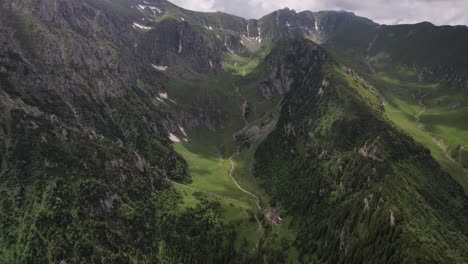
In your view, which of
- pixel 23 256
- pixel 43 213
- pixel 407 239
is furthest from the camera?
pixel 43 213

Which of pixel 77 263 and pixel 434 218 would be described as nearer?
pixel 77 263

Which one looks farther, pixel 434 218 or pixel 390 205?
pixel 434 218

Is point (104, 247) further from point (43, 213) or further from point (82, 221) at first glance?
point (43, 213)

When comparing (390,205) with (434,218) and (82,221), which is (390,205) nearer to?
(434,218)

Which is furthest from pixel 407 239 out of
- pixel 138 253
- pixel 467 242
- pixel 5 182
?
pixel 5 182

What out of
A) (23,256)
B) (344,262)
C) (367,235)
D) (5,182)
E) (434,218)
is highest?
(434,218)

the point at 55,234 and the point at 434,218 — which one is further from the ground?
the point at 434,218

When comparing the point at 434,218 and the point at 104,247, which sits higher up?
the point at 434,218

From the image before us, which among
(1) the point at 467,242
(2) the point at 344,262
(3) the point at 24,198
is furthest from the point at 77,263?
(1) the point at 467,242

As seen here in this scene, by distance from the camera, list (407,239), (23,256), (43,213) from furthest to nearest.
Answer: (43,213) < (23,256) < (407,239)
